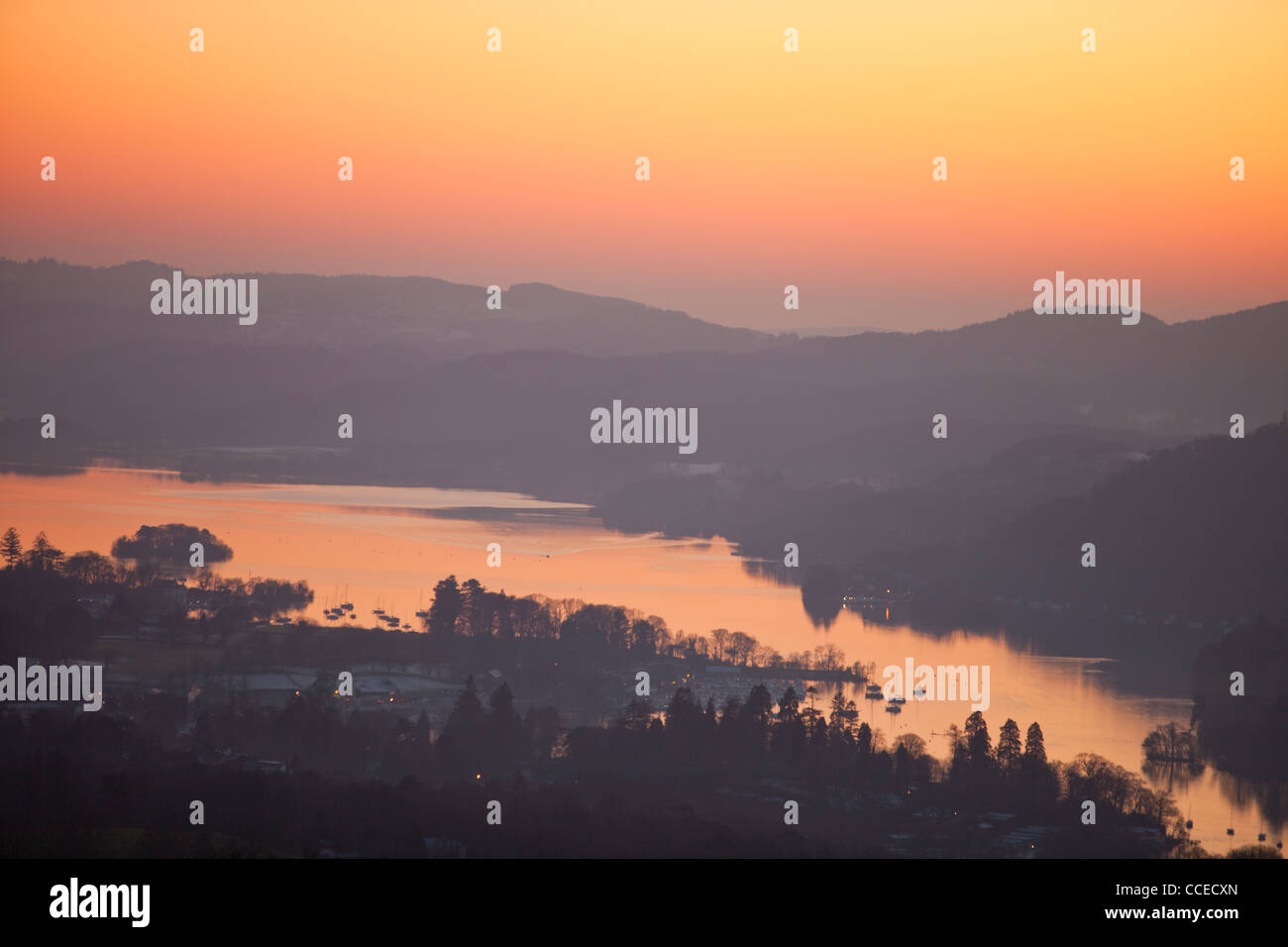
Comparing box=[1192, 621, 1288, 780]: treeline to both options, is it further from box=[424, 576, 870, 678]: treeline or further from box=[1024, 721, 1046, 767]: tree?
box=[424, 576, 870, 678]: treeline

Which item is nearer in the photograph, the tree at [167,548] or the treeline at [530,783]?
the treeline at [530,783]

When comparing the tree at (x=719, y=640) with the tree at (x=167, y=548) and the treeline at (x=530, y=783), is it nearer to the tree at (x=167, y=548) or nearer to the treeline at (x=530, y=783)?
the treeline at (x=530, y=783)

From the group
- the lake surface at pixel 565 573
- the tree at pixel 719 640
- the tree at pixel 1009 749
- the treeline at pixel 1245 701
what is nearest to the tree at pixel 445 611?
the lake surface at pixel 565 573

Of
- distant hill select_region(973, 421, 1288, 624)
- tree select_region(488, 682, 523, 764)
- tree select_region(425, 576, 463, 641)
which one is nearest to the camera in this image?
tree select_region(488, 682, 523, 764)

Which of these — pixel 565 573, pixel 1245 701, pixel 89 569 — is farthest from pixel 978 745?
pixel 89 569

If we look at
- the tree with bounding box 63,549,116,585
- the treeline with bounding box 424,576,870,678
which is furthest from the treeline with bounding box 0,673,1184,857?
the tree with bounding box 63,549,116,585

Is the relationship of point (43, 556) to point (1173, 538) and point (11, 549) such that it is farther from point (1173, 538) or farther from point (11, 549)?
point (1173, 538)

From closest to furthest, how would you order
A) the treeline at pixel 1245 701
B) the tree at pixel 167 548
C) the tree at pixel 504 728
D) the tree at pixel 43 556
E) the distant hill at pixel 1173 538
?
the tree at pixel 504 728
the treeline at pixel 1245 701
the tree at pixel 43 556
the tree at pixel 167 548
the distant hill at pixel 1173 538
